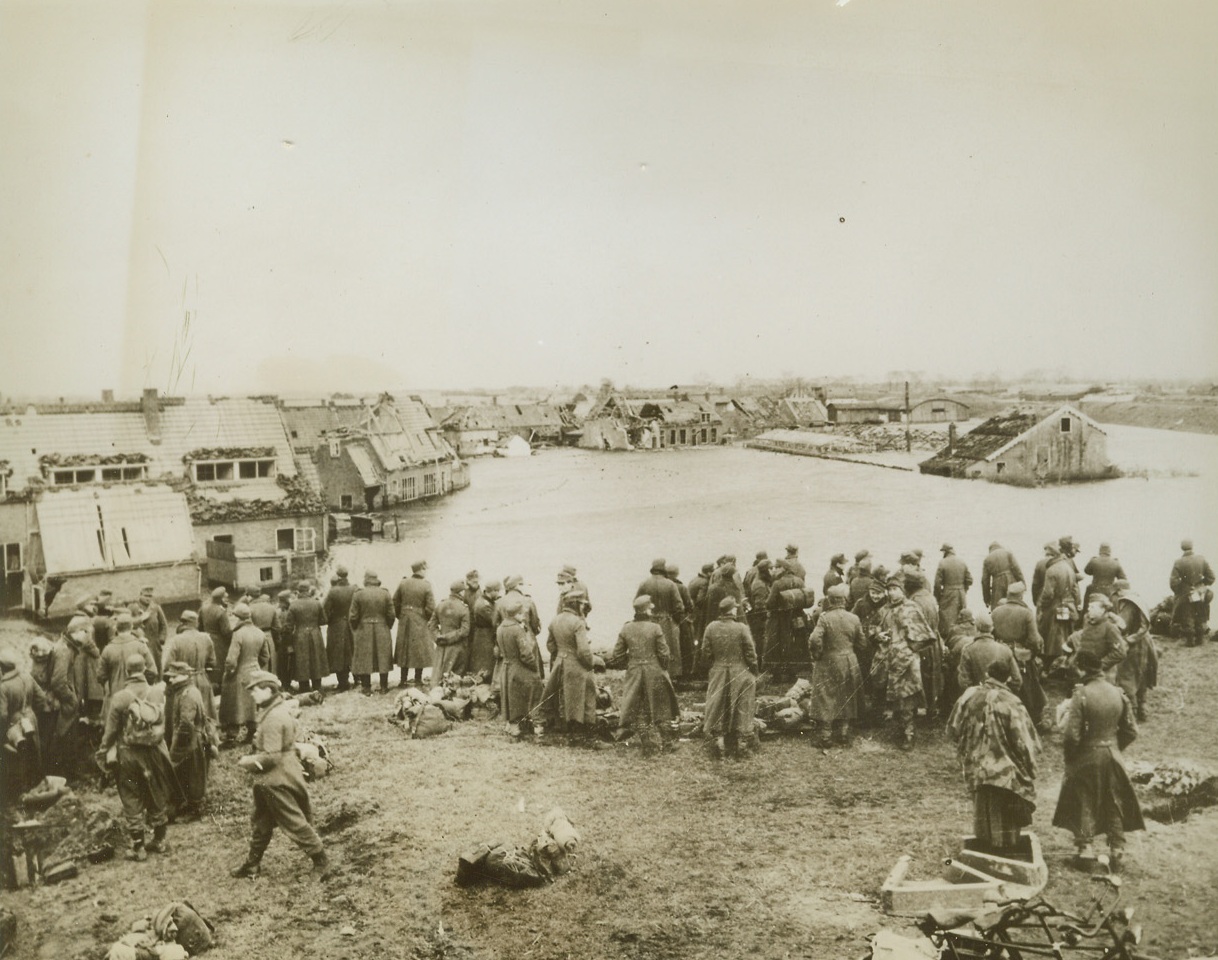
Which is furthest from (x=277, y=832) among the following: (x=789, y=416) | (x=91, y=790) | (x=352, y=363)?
(x=789, y=416)

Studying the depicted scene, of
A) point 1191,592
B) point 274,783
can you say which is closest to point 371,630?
point 274,783

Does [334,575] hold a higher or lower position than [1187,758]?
higher

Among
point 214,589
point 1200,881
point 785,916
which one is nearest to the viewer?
point 785,916

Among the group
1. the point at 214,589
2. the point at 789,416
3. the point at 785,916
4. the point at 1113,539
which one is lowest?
the point at 785,916

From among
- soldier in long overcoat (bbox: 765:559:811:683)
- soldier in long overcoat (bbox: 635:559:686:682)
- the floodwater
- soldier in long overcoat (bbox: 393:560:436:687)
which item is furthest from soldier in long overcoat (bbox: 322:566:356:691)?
soldier in long overcoat (bbox: 765:559:811:683)

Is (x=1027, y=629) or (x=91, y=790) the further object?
(x=1027, y=629)

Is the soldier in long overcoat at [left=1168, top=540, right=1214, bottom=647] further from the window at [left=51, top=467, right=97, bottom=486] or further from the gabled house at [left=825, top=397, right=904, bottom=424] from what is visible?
the window at [left=51, top=467, right=97, bottom=486]

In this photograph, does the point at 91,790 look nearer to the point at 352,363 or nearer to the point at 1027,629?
the point at 352,363

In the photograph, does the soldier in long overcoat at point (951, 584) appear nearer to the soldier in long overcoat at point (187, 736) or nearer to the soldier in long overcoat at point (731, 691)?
the soldier in long overcoat at point (731, 691)
